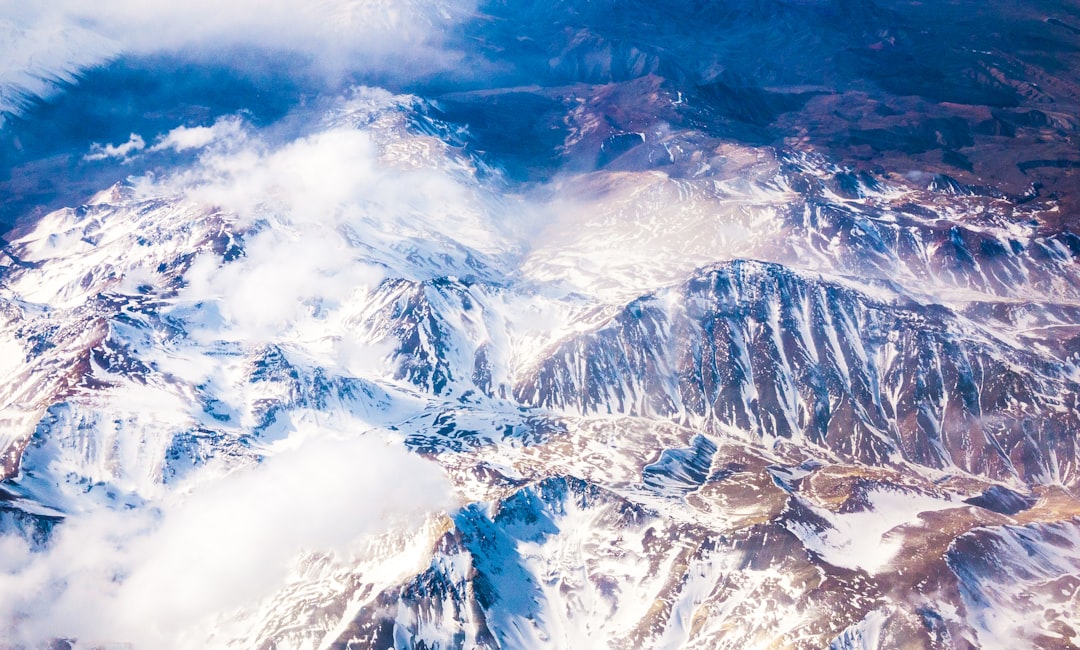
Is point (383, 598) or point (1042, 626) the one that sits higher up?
point (1042, 626)

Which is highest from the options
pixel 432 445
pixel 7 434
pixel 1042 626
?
pixel 1042 626

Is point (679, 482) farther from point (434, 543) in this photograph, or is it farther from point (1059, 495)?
point (1059, 495)

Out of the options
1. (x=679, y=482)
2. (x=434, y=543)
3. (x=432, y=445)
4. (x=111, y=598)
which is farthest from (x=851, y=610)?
(x=111, y=598)

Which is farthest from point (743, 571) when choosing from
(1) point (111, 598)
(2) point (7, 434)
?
(2) point (7, 434)

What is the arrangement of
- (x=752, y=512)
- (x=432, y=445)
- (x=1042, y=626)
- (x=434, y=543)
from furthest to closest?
1. (x=432, y=445)
2. (x=752, y=512)
3. (x=434, y=543)
4. (x=1042, y=626)

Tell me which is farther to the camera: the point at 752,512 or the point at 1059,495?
the point at 1059,495

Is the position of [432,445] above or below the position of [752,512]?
below

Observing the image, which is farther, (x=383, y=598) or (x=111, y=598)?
(x=111, y=598)

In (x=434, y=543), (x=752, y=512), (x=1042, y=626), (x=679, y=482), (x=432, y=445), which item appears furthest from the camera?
(x=432, y=445)

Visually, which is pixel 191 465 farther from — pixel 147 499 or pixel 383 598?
pixel 383 598
